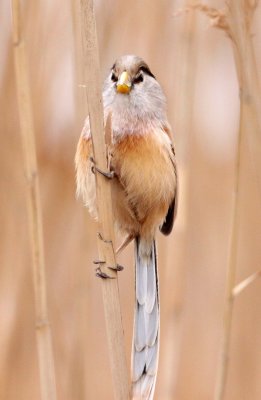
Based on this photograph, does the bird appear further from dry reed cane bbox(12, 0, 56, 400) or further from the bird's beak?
dry reed cane bbox(12, 0, 56, 400)

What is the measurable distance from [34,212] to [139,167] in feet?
0.92

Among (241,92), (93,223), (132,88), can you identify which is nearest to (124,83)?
(132,88)

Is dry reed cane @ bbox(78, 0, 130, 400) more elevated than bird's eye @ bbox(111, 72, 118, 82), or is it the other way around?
bird's eye @ bbox(111, 72, 118, 82)

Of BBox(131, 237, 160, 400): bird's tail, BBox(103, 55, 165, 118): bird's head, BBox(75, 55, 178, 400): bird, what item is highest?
BBox(103, 55, 165, 118): bird's head

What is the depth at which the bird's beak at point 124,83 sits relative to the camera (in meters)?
1.53

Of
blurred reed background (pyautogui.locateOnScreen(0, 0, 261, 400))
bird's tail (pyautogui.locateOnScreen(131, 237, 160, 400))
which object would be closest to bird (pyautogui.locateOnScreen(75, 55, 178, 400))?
bird's tail (pyautogui.locateOnScreen(131, 237, 160, 400))

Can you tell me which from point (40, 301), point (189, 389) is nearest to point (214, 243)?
point (189, 389)

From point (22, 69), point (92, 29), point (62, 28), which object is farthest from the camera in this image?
point (62, 28)

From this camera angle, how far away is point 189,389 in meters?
2.20

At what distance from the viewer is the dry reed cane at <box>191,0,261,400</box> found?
1.21 metres

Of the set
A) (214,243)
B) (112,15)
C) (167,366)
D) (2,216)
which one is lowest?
(167,366)

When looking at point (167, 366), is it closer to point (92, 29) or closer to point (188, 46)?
point (188, 46)

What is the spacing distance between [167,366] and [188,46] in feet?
2.66

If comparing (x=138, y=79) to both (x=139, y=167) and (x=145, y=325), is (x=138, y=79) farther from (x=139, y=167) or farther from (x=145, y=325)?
(x=145, y=325)
